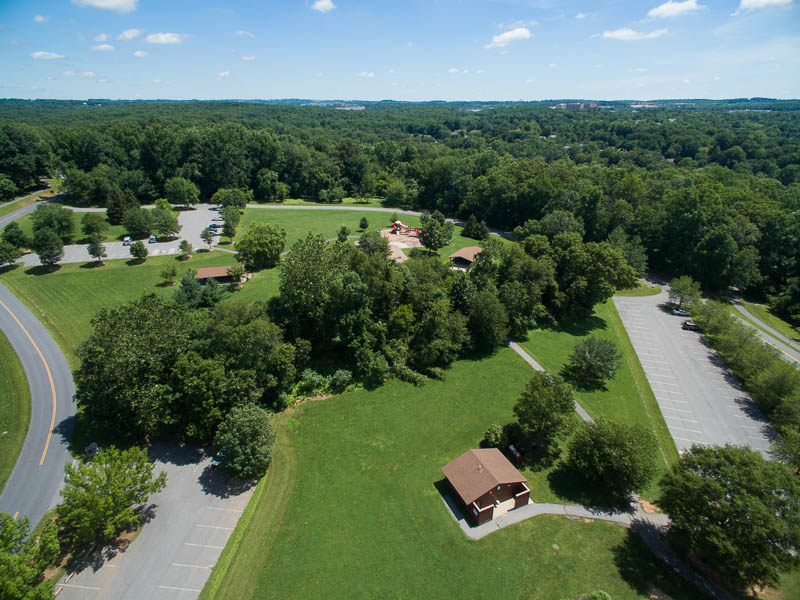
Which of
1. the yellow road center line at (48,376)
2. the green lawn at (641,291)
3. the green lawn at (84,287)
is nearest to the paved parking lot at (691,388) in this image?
the green lawn at (641,291)

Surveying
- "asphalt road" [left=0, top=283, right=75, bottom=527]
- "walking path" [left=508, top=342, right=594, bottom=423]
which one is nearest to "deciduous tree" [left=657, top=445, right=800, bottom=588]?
"walking path" [left=508, top=342, right=594, bottom=423]

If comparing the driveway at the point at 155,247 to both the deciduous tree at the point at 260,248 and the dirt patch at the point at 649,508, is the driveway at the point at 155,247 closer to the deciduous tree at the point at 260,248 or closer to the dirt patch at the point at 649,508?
the deciduous tree at the point at 260,248

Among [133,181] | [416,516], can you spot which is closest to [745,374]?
[416,516]

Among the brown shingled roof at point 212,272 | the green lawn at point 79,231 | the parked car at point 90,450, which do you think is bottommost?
the parked car at point 90,450

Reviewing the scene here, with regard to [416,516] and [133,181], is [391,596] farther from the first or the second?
[133,181]

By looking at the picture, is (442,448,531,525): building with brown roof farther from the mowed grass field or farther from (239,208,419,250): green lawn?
(239,208,419,250): green lawn

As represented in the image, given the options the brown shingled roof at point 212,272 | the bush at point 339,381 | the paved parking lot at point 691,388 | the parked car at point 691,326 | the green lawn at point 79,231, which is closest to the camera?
the paved parking lot at point 691,388
